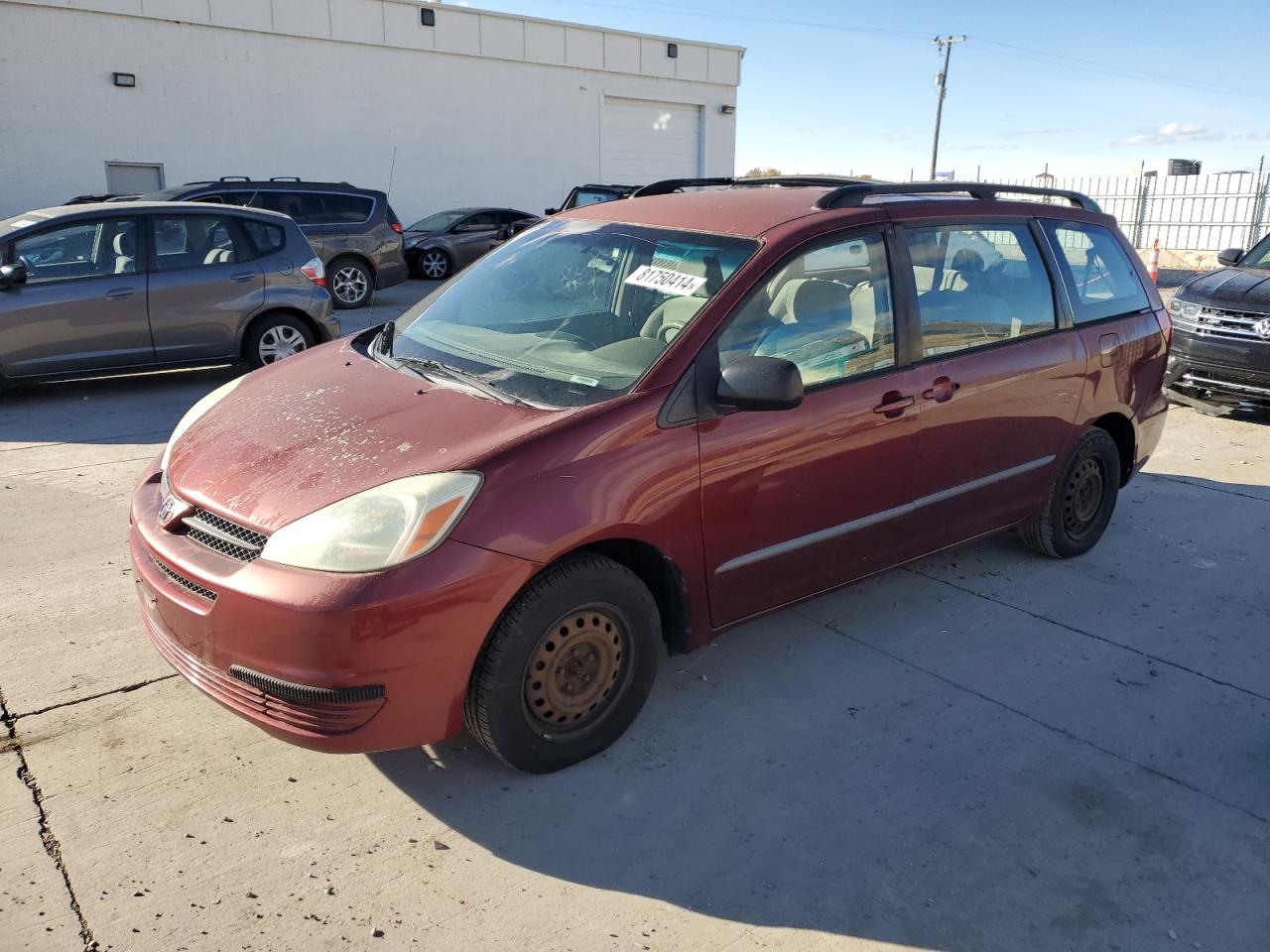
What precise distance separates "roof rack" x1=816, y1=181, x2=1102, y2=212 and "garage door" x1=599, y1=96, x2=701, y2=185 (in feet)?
70.0

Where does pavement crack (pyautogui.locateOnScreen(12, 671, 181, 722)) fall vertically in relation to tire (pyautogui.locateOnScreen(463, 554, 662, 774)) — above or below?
below

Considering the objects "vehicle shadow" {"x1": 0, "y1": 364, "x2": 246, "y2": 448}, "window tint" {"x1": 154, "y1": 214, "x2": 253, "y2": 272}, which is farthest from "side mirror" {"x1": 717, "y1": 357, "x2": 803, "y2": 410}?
"window tint" {"x1": 154, "y1": 214, "x2": 253, "y2": 272}

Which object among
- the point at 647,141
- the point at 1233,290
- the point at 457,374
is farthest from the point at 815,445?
the point at 647,141

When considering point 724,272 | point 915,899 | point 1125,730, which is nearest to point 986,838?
point 915,899

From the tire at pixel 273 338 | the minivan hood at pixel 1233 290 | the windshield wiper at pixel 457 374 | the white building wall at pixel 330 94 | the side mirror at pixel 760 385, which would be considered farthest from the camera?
the white building wall at pixel 330 94

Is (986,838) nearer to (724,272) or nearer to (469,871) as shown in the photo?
(469,871)

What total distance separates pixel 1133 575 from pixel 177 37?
20.4 metres

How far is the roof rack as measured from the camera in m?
3.79

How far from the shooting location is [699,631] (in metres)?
3.34

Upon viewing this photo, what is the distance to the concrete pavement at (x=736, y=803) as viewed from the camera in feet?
8.26

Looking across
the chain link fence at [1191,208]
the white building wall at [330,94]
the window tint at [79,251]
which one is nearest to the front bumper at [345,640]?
the window tint at [79,251]

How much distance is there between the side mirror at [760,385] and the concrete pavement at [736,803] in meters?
1.15

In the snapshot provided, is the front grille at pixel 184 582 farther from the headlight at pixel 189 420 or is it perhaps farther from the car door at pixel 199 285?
the car door at pixel 199 285

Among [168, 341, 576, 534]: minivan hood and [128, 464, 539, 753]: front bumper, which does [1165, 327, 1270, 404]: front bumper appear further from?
[128, 464, 539, 753]: front bumper
